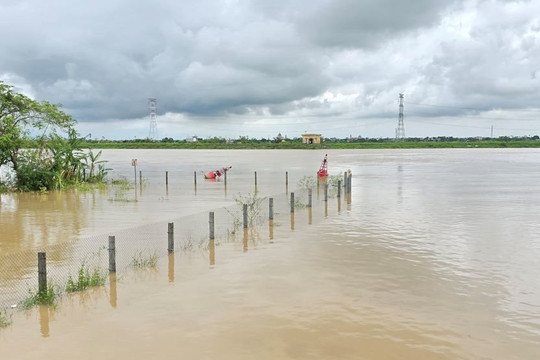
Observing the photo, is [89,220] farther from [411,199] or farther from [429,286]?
[411,199]

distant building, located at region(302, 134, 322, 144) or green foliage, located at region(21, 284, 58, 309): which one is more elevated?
distant building, located at region(302, 134, 322, 144)

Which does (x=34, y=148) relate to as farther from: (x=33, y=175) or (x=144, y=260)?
(x=144, y=260)

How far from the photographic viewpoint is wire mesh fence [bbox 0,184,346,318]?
1233 cm

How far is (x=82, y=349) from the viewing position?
29.8ft

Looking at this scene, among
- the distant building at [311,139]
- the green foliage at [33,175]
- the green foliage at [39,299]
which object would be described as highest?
the distant building at [311,139]

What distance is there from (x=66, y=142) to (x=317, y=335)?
101 ft

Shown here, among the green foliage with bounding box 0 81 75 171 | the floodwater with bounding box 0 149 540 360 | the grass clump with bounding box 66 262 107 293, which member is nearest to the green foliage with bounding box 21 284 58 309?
the floodwater with bounding box 0 149 540 360

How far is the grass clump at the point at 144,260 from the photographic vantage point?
46.0 ft

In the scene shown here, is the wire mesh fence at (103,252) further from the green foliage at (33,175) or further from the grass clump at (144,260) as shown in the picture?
the green foliage at (33,175)

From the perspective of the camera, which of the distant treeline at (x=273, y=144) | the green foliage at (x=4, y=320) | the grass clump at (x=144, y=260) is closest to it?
the green foliage at (x=4, y=320)

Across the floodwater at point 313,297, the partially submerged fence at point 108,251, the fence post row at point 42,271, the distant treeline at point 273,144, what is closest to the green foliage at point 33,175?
the floodwater at point 313,297

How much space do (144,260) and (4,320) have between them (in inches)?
193

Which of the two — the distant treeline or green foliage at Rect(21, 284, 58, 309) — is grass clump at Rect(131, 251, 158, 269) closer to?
green foliage at Rect(21, 284, 58, 309)

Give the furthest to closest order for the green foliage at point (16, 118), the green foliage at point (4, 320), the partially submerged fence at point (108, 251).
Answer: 1. the green foliage at point (16, 118)
2. the partially submerged fence at point (108, 251)
3. the green foliage at point (4, 320)
